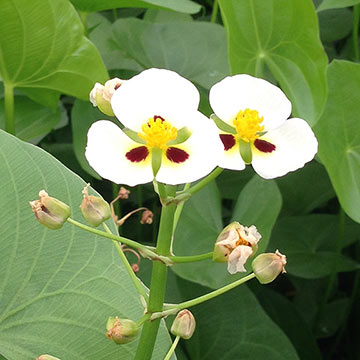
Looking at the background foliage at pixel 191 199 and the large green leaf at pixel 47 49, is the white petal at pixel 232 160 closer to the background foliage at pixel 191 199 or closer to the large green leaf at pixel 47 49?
the background foliage at pixel 191 199

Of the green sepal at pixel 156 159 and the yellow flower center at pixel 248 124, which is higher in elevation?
the green sepal at pixel 156 159

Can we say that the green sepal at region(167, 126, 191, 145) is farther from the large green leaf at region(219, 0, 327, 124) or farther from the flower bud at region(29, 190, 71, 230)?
the large green leaf at region(219, 0, 327, 124)

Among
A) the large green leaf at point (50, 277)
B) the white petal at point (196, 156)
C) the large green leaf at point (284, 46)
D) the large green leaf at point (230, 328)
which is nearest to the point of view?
the white petal at point (196, 156)

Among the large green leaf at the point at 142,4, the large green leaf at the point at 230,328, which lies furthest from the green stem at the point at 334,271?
the large green leaf at the point at 142,4

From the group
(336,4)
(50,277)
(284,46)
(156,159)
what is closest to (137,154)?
(156,159)

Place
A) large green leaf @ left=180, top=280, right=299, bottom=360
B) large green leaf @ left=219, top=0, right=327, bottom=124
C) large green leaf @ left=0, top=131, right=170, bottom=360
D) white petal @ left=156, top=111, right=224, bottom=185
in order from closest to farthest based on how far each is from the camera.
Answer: white petal @ left=156, top=111, right=224, bottom=185, large green leaf @ left=0, top=131, right=170, bottom=360, large green leaf @ left=219, top=0, right=327, bottom=124, large green leaf @ left=180, top=280, right=299, bottom=360

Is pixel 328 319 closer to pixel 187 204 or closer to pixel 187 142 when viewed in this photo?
pixel 187 204

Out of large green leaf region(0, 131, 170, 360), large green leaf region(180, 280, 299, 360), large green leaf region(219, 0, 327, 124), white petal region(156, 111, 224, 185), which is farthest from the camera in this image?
large green leaf region(180, 280, 299, 360)

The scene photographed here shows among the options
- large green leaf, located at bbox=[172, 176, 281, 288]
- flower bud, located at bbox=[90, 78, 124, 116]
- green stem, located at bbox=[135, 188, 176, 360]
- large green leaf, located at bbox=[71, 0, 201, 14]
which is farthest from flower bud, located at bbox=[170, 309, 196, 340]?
large green leaf, located at bbox=[71, 0, 201, 14]
